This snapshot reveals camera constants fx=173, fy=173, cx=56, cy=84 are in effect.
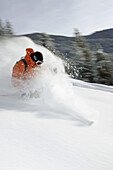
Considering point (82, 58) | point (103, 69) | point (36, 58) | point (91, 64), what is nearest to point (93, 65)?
point (91, 64)

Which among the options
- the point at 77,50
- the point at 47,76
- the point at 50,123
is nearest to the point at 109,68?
the point at 77,50

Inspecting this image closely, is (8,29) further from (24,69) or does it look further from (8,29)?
(24,69)

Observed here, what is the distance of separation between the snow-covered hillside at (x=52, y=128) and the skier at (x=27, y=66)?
0.20 metres

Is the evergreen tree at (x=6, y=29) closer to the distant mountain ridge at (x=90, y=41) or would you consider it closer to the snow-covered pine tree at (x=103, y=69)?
the snow-covered pine tree at (x=103, y=69)

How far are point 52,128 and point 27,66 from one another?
5.64 feet

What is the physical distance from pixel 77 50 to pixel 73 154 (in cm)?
1536

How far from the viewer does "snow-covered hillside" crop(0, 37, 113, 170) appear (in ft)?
6.61

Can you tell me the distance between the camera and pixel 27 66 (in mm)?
3973

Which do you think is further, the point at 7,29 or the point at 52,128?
the point at 7,29

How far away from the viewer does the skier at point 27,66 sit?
397cm

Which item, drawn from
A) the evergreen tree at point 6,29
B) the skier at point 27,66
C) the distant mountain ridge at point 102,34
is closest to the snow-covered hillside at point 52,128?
the skier at point 27,66

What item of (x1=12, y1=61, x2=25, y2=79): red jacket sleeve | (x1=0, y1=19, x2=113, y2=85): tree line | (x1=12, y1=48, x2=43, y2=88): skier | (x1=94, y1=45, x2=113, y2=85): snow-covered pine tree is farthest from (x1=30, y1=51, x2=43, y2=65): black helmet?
(x1=94, y1=45, x2=113, y2=85): snow-covered pine tree

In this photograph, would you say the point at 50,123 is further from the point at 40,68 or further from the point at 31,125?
the point at 40,68

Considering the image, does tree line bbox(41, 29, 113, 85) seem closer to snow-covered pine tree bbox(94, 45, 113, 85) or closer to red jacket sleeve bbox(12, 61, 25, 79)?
snow-covered pine tree bbox(94, 45, 113, 85)
